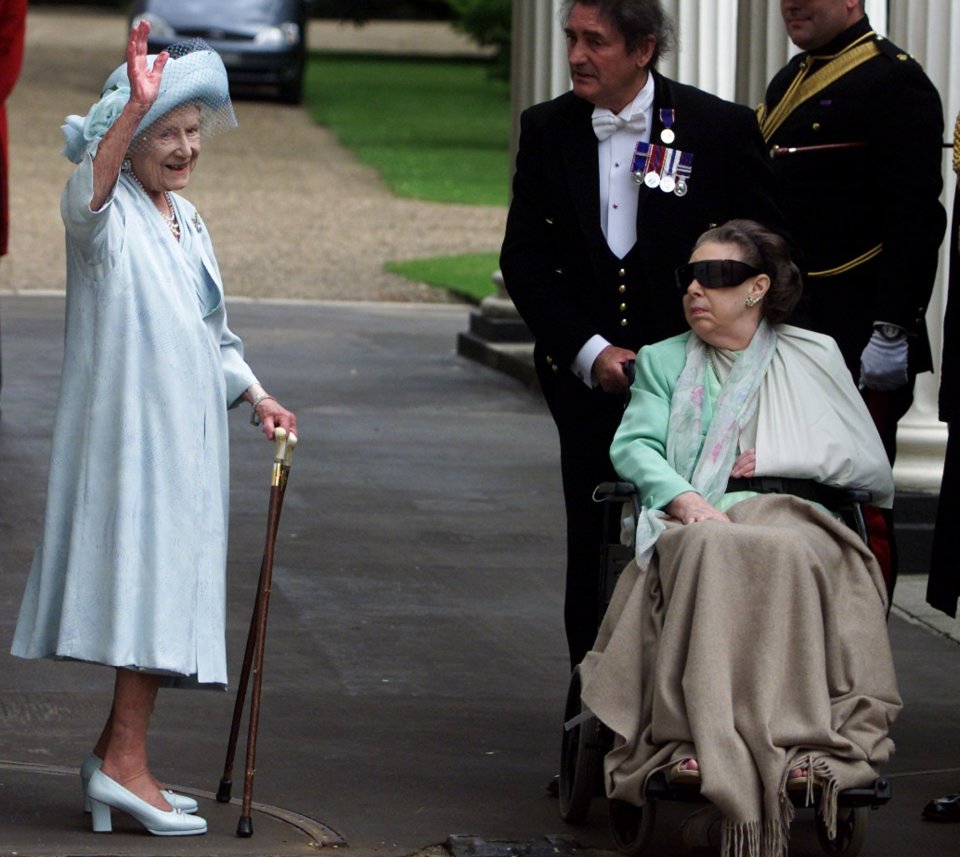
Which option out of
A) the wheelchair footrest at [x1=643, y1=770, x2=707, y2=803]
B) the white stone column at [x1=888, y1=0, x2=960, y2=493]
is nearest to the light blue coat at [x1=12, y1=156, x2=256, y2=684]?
the wheelchair footrest at [x1=643, y1=770, x2=707, y2=803]

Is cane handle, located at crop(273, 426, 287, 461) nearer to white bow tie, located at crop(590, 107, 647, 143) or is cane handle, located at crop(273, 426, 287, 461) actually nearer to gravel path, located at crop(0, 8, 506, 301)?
white bow tie, located at crop(590, 107, 647, 143)

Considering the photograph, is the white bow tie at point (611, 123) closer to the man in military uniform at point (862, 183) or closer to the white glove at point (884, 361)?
the man in military uniform at point (862, 183)

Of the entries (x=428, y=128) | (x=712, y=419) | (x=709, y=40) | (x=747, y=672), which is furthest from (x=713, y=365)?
(x=428, y=128)

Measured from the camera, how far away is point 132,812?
16.0ft

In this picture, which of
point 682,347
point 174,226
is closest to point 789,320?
point 682,347

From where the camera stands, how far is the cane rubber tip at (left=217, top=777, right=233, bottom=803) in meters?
5.15

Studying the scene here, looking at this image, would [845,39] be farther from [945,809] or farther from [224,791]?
[224,791]

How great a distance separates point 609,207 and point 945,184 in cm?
338

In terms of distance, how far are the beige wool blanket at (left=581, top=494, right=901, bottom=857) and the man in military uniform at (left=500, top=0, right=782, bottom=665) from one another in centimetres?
70

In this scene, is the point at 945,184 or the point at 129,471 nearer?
the point at 129,471

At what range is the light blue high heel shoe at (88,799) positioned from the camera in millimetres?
4949

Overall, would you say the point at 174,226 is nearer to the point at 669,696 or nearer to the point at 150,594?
the point at 150,594

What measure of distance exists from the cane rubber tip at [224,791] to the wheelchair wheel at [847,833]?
1.33 metres

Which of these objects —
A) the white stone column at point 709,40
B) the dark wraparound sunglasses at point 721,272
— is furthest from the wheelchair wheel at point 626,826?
the white stone column at point 709,40
